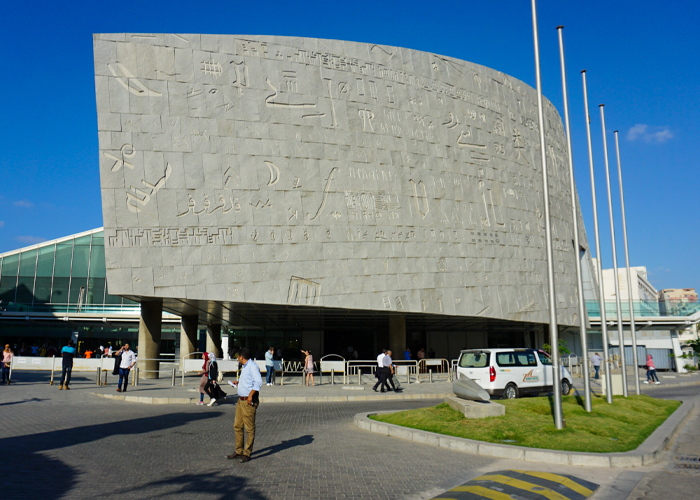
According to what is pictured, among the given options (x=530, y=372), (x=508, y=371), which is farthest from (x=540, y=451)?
(x=530, y=372)

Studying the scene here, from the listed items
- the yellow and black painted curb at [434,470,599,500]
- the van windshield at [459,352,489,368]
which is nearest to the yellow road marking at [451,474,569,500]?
the yellow and black painted curb at [434,470,599,500]

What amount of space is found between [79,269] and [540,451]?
44213mm

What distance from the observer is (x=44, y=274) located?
43.8 meters

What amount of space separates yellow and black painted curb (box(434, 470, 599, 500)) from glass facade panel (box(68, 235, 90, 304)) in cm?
4400

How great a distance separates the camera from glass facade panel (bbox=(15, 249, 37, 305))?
4328 centimetres

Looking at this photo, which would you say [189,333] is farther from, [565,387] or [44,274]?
[565,387]

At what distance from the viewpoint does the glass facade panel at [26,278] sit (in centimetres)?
4328

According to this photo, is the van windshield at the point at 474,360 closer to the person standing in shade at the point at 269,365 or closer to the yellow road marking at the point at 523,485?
the person standing in shade at the point at 269,365

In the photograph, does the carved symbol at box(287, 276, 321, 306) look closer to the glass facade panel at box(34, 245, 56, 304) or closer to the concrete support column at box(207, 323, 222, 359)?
the concrete support column at box(207, 323, 222, 359)

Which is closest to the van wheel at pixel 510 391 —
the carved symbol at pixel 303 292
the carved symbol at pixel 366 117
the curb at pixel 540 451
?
the curb at pixel 540 451

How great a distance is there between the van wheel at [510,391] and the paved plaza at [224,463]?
5.34 m

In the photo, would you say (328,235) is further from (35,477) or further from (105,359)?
(35,477)

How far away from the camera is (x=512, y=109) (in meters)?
31.2

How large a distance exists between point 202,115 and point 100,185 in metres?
4.95
